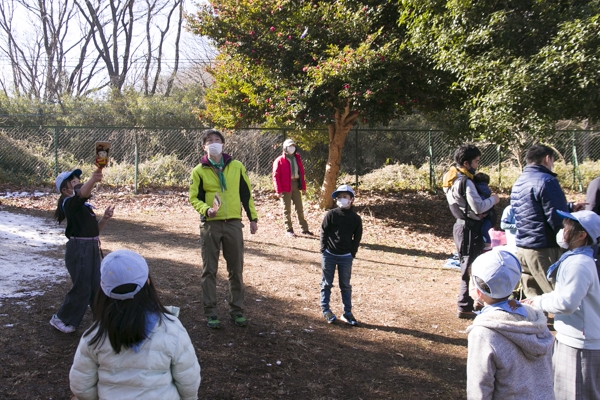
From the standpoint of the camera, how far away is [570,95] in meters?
8.14

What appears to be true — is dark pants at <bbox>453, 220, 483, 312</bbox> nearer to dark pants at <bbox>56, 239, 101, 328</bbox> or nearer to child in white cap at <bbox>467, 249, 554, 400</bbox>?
child in white cap at <bbox>467, 249, 554, 400</bbox>

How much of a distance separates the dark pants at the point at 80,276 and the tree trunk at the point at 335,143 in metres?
8.21

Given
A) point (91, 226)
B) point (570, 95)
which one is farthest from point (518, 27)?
point (91, 226)

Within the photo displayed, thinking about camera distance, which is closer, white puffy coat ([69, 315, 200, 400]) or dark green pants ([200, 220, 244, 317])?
white puffy coat ([69, 315, 200, 400])

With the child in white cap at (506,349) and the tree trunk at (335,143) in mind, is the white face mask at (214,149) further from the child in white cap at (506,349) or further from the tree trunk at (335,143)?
the tree trunk at (335,143)

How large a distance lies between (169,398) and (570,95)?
7.99 metres

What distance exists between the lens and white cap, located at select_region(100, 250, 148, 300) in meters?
2.23

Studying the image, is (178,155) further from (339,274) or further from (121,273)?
(121,273)

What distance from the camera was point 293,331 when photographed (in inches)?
204

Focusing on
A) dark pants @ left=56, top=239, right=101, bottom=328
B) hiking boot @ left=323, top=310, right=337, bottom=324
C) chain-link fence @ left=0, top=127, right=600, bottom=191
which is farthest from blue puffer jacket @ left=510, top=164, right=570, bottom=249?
chain-link fence @ left=0, top=127, right=600, bottom=191

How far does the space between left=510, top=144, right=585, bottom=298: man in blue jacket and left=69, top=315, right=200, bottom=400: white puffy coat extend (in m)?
3.39

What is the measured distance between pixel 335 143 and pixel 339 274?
7.28 metres

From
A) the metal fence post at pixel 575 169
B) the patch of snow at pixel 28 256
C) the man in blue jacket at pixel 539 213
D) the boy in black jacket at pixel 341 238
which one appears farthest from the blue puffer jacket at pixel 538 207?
the metal fence post at pixel 575 169

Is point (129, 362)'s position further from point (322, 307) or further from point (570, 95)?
point (570, 95)
